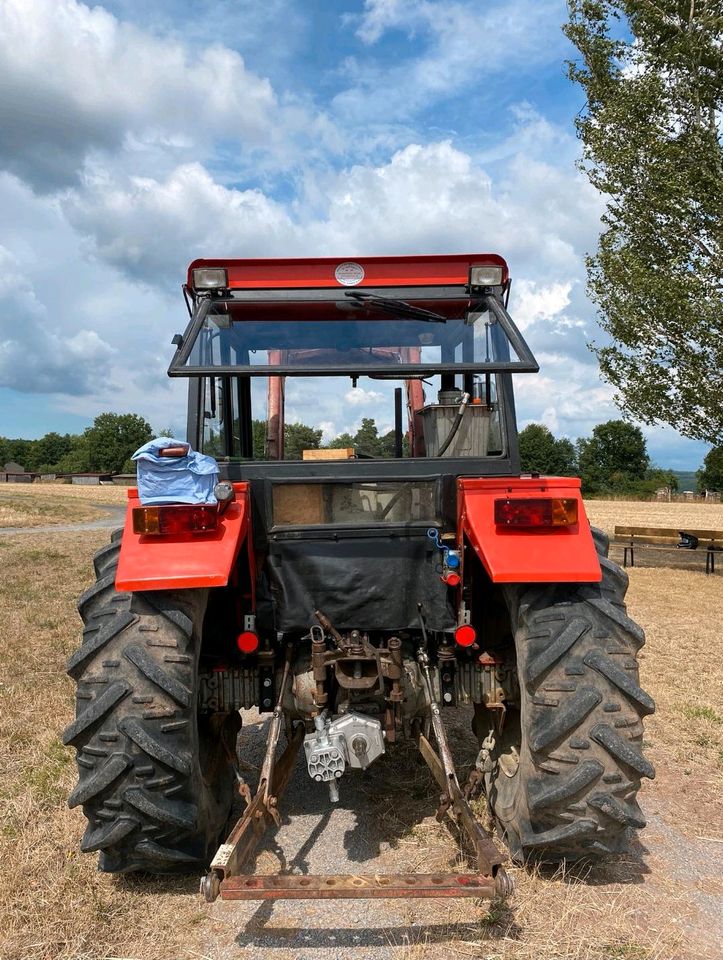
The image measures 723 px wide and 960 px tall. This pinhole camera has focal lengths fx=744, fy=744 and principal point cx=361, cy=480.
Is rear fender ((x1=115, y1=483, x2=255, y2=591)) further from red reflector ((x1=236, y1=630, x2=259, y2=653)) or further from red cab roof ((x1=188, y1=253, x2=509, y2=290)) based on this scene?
red cab roof ((x1=188, y1=253, x2=509, y2=290))

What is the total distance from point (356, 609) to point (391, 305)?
151 centimetres

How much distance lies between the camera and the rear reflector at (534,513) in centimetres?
305

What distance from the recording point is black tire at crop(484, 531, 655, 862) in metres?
2.87

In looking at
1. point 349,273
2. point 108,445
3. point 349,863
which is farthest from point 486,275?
point 108,445

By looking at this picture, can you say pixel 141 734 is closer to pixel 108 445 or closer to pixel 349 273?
pixel 349 273

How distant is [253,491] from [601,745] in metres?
1.80

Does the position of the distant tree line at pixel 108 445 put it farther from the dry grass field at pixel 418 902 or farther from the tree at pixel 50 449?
the dry grass field at pixel 418 902

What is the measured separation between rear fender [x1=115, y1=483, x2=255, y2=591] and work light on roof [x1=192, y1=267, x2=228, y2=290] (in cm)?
124

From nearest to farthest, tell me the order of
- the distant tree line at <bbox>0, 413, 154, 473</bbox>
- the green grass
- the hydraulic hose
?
the hydraulic hose, the green grass, the distant tree line at <bbox>0, 413, 154, 473</bbox>

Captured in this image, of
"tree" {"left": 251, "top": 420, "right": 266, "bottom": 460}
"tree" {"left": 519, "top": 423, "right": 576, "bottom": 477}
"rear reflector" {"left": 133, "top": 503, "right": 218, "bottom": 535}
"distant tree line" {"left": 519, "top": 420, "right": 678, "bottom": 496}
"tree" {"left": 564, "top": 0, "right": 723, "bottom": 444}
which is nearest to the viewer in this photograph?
"rear reflector" {"left": 133, "top": 503, "right": 218, "bottom": 535}

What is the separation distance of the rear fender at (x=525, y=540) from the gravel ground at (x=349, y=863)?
4.49 ft

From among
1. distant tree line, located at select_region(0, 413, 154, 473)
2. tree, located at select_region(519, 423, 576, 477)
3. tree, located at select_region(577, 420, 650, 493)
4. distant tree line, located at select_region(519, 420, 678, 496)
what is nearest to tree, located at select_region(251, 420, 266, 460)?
tree, located at select_region(519, 423, 576, 477)

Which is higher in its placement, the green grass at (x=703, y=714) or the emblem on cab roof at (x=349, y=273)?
the emblem on cab roof at (x=349, y=273)

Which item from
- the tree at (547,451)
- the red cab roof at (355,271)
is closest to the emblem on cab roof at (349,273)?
the red cab roof at (355,271)
